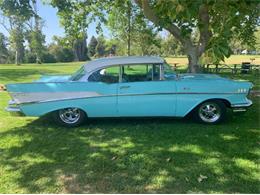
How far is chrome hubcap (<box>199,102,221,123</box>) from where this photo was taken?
22.0ft

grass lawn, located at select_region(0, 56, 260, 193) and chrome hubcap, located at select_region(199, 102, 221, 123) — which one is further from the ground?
chrome hubcap, located at select_region(199, 102, 221, 123)

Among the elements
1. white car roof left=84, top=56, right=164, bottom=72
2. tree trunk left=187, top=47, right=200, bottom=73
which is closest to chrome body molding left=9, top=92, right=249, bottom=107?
white car roof left=84, top=56, right=164, bottom=72

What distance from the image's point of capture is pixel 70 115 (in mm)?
6730

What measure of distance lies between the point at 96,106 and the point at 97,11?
9.18m

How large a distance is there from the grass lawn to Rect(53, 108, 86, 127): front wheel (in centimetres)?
19

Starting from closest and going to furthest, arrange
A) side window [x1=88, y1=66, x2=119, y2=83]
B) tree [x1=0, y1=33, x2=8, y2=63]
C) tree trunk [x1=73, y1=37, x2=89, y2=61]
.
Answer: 1. side window [x1=88, y1=66, x2=119, y2=83]
2. tree [x1=0, y1=33, x2=8, y2=63]
3. tree trunk [x1=73, y1=37, x2=89, y2=61]

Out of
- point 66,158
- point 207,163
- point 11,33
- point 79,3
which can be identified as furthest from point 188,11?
point 11,33

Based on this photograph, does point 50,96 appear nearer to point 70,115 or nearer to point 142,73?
point 70,115

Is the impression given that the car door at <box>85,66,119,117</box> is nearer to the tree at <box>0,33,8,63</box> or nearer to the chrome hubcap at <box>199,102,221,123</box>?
A: the chrome hubcap at <box>199,102,221,123</box>

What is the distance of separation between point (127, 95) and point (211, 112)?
→ 5.93 ft

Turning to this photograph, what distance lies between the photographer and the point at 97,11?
1475 centimetres

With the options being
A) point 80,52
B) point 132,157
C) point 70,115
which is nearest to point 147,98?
point 70,115

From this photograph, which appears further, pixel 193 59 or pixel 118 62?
pixel 193 59

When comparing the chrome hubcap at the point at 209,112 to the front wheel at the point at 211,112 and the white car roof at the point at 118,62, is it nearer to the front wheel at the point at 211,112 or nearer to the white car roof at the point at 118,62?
the front wheel at the point at 211,112
